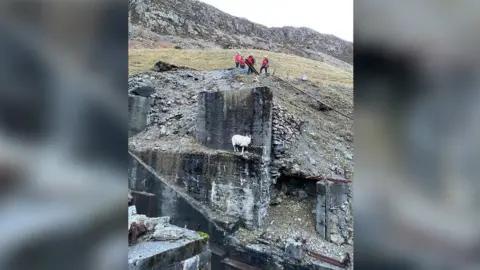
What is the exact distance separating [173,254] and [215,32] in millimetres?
22449

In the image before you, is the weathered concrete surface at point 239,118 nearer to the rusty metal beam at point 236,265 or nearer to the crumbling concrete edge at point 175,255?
the rusty metal beam at point 236,265

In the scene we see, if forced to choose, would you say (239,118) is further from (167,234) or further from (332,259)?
(167,234)

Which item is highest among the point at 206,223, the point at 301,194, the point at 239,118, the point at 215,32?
the point at 215,32

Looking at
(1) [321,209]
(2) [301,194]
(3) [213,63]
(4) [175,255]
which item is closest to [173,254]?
(4) [175,255]

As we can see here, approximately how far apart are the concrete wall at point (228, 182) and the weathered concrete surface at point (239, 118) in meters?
0.34

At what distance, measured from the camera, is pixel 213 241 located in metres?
5.59

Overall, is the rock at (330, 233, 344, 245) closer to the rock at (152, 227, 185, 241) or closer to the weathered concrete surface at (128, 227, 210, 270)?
the weathered concrete surface at (128, 227, 210, 270)

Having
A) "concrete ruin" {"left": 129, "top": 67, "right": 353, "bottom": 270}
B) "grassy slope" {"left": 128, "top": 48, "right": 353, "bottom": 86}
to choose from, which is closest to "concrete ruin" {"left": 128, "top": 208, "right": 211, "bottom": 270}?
"concrete ruin" {"left": 129, "top": 67, "right": 353, "bottom": 270}

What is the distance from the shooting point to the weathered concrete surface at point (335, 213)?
5.33m

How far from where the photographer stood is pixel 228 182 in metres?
5.76

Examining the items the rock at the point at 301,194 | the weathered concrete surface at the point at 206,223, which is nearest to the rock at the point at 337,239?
the weathered concrete surface at the point at 206,223

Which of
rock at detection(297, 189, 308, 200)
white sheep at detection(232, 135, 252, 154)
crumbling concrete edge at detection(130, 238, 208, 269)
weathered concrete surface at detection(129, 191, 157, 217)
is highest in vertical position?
white sheep at detection(232, 135, 252, 154)

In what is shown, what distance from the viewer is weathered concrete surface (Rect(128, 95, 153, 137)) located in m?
8.07

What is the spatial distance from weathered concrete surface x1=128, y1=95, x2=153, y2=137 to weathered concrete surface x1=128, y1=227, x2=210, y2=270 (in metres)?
5.52
